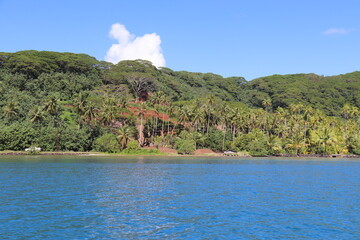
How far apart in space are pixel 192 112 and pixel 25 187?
3586 inches

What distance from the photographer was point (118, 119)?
128 metres

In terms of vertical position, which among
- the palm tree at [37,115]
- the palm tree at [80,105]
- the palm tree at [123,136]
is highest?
the palm tree at [80,105]

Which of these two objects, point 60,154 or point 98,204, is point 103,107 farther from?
point 98,204

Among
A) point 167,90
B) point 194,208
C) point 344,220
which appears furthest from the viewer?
point 167,90

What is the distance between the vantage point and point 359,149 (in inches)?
5285

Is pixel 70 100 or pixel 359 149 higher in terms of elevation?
pixel 70 100

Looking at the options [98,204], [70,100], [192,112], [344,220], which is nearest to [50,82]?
[70,100]

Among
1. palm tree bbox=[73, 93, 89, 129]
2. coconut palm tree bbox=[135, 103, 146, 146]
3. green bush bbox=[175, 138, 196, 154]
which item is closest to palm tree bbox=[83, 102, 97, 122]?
palm tree bbox=[73, 93, 89, 129]

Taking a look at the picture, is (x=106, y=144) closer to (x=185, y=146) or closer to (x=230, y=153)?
(x=185, y=146)

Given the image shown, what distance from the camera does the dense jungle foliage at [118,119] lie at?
353 ft

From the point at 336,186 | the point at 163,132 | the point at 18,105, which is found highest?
the point at 18,105

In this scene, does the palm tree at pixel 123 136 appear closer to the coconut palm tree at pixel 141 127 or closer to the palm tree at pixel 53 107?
the coconut palm tree at pixel 141 127

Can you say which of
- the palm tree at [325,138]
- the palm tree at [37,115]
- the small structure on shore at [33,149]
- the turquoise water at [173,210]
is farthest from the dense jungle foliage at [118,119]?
the turquoise water at [173,210]

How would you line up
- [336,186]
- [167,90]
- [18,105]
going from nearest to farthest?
[336,186], [18,105], [167,90]
